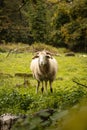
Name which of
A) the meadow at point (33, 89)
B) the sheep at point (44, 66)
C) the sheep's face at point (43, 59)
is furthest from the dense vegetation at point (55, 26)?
the sheep's face at point (43, 59)

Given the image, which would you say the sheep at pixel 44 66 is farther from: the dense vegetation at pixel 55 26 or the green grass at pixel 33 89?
the dense vegetation at pixel 55 26

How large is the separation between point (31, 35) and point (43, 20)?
2.71 m

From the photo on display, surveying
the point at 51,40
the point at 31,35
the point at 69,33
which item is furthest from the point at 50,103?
the point at 31,35

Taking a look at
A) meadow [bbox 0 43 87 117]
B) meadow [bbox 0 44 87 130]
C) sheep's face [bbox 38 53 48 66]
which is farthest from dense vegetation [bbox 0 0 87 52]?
sheep's face [bbox 38 53 48 66]

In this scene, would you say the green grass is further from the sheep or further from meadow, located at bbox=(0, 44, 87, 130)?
the sheep

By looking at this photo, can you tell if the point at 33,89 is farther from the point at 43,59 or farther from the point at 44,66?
the point at 43,59

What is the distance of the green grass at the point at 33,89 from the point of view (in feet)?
25.8

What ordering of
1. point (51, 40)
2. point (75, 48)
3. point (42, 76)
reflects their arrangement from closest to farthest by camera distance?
point (42, 76), point (75, 48), point (51, 40)

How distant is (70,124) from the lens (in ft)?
3.32

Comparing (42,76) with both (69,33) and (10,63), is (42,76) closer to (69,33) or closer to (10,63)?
(10,63)

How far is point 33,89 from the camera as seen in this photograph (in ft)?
48.2

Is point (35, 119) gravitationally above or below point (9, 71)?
above

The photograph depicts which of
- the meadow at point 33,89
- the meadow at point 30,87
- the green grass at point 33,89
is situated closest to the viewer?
the meadow at point 33,89

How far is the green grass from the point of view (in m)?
7.88
